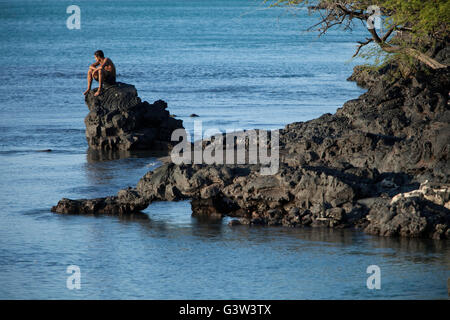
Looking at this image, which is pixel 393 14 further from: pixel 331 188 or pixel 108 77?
pixel 108 77

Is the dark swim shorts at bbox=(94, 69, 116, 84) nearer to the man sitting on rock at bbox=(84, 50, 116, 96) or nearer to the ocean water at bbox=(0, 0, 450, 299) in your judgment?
the man sitting on rock at bbox=(84, 50, 116, 96)

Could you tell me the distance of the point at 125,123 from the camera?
77.7 feet

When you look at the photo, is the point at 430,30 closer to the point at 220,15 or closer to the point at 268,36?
the point at 268,36

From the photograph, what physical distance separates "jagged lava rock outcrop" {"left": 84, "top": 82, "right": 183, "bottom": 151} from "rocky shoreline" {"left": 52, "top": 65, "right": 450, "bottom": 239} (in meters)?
5.50

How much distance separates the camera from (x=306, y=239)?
14438 millimetres

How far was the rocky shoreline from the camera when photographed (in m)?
14.6

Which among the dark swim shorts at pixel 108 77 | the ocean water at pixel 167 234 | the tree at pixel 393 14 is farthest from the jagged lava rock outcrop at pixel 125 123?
the tree at pixel 393 14

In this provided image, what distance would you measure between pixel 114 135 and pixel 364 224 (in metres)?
10.5

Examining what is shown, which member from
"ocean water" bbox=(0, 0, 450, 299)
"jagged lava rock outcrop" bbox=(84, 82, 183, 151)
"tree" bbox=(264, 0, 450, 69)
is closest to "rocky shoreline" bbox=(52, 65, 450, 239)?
"ocean water" bbox=(0, 0, 450, 299)

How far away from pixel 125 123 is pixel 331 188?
9.74m

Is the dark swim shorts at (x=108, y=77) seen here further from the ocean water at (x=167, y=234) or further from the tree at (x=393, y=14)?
the tree at (x=393, y=14)

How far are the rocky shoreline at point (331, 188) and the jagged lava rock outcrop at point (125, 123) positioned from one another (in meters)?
5.50

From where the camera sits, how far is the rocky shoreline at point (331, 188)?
14570mm
